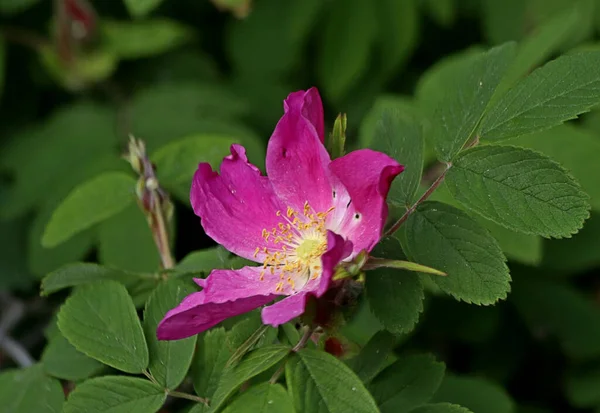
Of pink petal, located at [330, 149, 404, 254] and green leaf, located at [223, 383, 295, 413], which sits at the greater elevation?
pink petal, located at [330, 149, 404, 254]

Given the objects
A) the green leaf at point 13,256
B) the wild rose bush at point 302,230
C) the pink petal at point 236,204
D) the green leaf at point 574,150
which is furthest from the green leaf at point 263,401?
the green leaf at point 13,256

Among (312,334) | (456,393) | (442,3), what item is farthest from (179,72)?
(312,334)

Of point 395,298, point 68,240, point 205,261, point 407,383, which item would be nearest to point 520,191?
point 395,298

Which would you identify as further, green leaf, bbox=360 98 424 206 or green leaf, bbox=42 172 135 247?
green leaf, bbox=42 172 135 247

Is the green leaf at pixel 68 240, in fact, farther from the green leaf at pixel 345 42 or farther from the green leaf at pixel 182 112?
the green leaf at pixel 345 42

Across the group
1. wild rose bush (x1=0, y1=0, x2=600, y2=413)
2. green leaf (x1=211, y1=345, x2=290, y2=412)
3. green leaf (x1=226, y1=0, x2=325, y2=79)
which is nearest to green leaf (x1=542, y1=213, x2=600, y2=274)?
wild rose bush (x1=0, y1=0, x2=600, y2=413)

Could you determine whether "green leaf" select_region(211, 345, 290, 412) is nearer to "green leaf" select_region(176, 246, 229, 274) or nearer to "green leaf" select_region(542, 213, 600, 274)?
"green leaf" select_region(176, 246, 229, 274)

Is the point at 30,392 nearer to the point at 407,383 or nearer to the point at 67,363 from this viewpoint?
the point at 67,363
